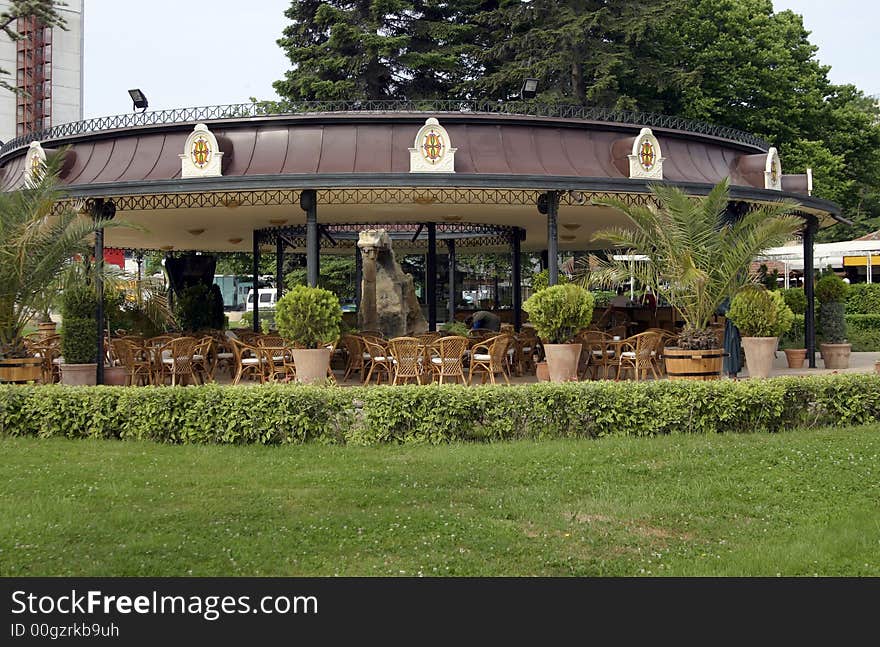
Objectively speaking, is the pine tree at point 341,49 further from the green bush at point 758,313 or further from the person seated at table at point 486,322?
the green bush at point 758,313

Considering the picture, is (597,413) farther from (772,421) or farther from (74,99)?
(74,99)

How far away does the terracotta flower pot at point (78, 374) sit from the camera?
12180 mm

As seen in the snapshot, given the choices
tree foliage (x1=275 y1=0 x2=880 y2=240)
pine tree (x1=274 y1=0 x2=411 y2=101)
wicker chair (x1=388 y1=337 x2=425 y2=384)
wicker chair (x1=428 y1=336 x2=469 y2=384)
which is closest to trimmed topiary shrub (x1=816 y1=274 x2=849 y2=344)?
wicker chair (x1=428 y1=336 x2=469 y2=384)

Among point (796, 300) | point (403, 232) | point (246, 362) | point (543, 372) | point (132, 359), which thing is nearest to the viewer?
point (543, 372)

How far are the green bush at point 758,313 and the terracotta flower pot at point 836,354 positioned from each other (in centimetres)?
385

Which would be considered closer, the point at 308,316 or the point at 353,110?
the point at 308,316

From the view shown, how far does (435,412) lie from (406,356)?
325cm

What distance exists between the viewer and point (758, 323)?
1209 centimetres

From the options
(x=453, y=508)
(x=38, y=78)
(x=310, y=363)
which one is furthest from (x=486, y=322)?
(x=38, y=78)

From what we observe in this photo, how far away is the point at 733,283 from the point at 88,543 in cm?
882

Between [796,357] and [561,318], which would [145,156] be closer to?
[561,318]

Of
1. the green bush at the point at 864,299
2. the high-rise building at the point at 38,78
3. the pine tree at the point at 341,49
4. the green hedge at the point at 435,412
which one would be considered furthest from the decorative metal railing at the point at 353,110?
the high-rise building at the point at 38,78

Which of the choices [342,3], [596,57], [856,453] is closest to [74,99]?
[342,3]

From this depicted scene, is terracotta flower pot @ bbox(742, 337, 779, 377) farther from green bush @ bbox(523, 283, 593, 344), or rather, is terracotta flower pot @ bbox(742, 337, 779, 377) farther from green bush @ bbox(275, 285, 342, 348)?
green bush @ bbox(275, 285, 342, 348)
